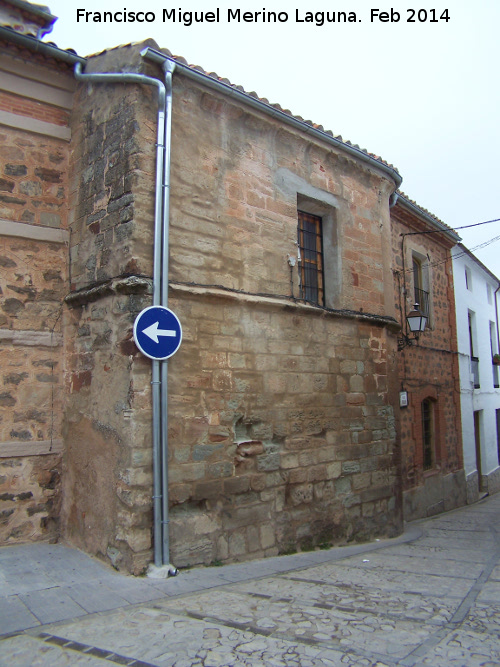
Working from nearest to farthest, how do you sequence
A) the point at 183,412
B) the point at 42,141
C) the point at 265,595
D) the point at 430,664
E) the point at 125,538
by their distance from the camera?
the point at 430,664 < the point at 265,595 < the point at 125,538 < the point at 183,412 < the point at 42,141

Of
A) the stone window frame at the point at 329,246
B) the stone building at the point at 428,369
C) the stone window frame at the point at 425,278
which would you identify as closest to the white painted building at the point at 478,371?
the stone building at the point at 428,369

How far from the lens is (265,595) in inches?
167

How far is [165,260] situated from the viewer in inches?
195

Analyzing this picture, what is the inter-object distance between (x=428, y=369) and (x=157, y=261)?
Result: 7.56 m

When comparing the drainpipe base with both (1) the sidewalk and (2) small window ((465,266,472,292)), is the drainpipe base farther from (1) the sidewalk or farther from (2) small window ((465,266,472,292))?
(2) small window ((465,266,472,292))

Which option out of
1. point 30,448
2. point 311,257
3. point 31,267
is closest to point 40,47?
point 31,267

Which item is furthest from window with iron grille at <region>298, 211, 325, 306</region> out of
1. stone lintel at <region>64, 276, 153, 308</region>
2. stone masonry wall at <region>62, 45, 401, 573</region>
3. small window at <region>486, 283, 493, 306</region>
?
small window at <region>486, 283, 493, 306</region>

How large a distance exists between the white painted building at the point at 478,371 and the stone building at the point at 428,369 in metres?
0.67

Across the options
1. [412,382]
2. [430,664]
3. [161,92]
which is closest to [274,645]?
[430,664]

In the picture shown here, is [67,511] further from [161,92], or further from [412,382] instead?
[412,382]

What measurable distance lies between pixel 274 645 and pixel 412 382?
24.6 ft

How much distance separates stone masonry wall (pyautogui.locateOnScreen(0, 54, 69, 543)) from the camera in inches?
209

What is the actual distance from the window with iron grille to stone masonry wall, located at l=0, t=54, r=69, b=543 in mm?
2882

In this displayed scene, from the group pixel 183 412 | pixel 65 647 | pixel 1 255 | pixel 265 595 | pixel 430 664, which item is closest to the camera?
pixel 430 664
